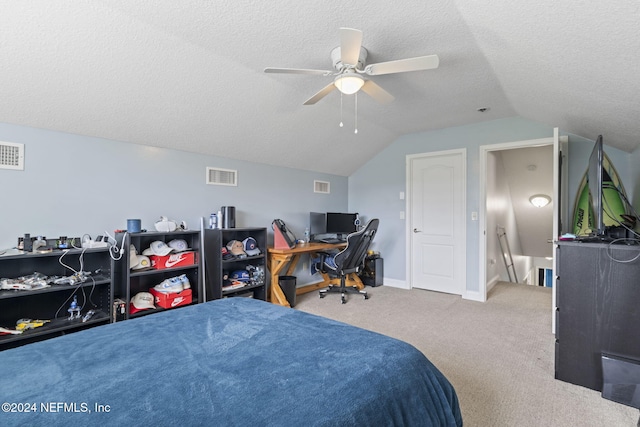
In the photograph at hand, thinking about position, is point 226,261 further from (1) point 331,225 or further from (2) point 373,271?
(2) point 373,271

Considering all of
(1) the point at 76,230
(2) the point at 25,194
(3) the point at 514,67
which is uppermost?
(3) the point at 514,67

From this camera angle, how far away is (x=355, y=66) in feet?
7.29

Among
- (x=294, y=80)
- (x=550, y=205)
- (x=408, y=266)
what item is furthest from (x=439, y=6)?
(x=550, y=205)

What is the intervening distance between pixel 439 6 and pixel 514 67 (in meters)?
0.97

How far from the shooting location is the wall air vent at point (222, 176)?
3.69 metres

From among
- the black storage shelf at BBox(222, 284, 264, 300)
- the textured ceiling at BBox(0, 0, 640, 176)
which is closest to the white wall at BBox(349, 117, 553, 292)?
the textured ceiling at BBox(0, 0, 640, 176)

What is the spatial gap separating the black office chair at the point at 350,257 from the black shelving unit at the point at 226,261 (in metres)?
0.91

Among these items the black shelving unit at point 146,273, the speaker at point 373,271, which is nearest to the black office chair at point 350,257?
the speaker at point 373,271

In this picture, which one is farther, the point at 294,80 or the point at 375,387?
the point at 294,80

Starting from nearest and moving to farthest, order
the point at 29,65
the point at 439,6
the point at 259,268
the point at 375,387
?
the point at 375,387
the point at 439,6
the point at 29,65
the point at 259,268

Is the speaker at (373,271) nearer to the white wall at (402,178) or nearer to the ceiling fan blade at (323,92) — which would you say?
the white wall at (402,178)

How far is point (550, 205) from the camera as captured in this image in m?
5.52

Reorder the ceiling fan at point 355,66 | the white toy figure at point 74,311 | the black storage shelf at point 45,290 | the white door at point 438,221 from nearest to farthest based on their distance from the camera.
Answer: the ceiling fan at point 355,66 < the black storage shelf at point 45,290 < the white toy figure at point 74,311 < the white door at point 438,221

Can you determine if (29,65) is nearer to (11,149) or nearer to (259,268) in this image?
(11,149)
